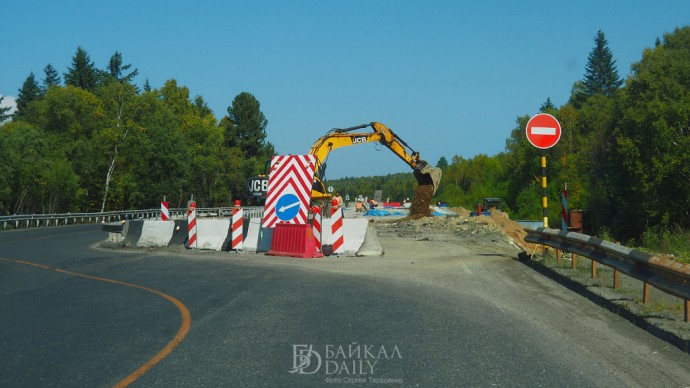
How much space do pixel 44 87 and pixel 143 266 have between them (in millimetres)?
112841

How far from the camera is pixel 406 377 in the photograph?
5.95 metres

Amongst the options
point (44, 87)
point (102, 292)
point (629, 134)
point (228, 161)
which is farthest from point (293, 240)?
point (44, 87)

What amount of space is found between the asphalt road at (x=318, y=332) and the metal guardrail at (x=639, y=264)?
69 centimetres

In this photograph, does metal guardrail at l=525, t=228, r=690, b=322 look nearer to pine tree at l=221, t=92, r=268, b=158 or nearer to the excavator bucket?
the excavator bucket

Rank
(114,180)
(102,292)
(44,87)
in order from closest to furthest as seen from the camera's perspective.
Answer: (102,292)
(114,180)
(44,87)

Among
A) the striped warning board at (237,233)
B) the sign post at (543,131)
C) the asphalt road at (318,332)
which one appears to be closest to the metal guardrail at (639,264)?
the asphalt road at (318,332)

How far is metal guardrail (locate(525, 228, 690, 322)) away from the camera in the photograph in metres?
8.05

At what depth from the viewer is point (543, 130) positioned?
15.8 meters

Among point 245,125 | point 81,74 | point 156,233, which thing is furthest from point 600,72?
point 156,233

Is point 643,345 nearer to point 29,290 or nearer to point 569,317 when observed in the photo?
point 569,317

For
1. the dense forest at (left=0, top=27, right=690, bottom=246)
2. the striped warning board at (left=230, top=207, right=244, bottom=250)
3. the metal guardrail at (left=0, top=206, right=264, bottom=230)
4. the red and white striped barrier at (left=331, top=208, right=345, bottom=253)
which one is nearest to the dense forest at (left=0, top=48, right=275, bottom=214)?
the dense forest at (left=0, top=27, right=690, bottom=246)

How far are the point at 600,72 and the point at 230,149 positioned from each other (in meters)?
60.0

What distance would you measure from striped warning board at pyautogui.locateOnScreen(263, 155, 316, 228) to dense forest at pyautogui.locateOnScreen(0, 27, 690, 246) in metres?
33.7

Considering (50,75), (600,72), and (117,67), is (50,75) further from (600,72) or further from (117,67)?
(600,72)
